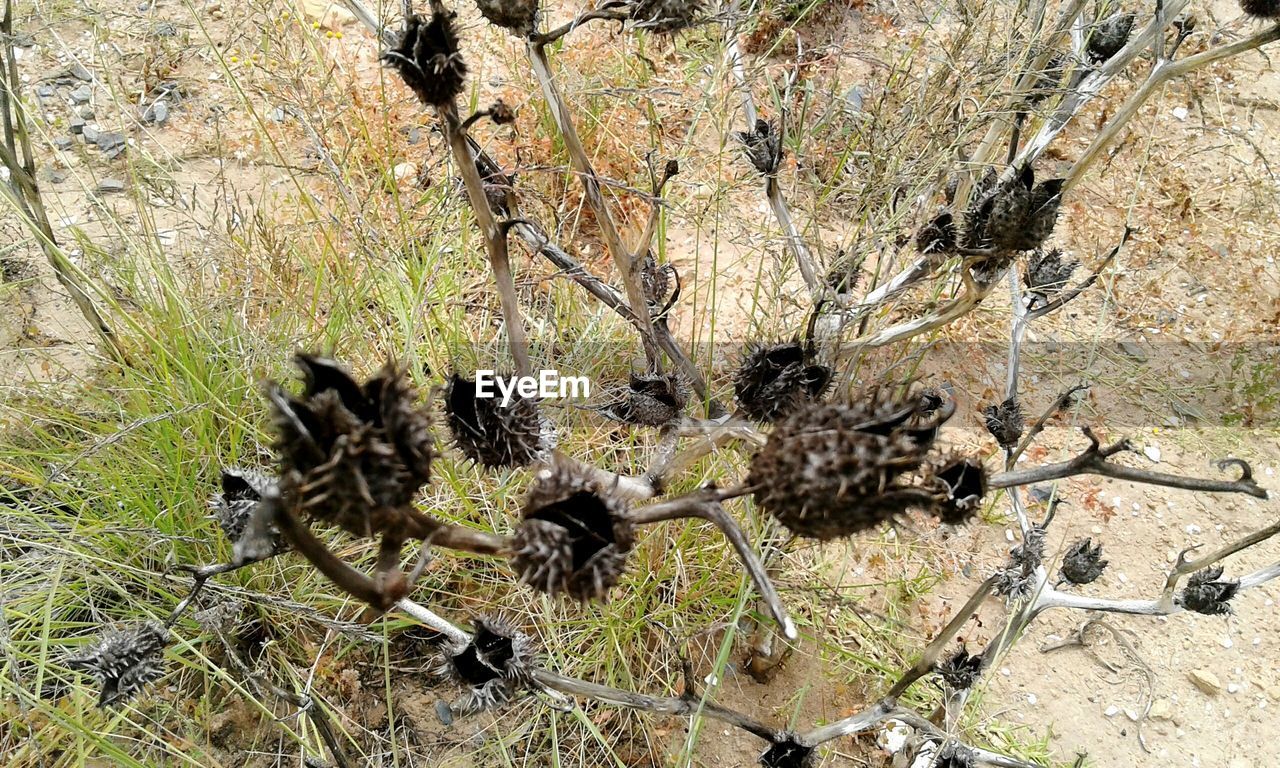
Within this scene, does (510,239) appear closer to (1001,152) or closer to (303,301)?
(303,301)

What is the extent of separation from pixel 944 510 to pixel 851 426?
0.23 m

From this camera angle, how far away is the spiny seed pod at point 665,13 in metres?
1.62

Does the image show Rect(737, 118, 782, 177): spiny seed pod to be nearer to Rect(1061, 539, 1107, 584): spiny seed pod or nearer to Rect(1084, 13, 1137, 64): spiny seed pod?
Rect(1084, 13, 1137, 64): spiny seed pod

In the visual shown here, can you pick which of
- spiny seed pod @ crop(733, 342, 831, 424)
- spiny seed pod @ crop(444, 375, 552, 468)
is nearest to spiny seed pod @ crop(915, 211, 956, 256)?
spiny seed pod @ crop(733, 342, 831, 424)

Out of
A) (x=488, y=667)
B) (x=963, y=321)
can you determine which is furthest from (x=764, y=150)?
(x=963, y=321)

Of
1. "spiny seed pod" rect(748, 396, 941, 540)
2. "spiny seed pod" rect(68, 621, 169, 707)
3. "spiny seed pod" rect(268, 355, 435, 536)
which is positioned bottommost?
"spiny seed pod" rect(68, 621, 169, 707)

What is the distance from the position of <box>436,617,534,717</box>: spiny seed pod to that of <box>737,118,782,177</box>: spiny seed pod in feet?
4.30

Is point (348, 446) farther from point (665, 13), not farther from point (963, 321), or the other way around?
point (963, 321)

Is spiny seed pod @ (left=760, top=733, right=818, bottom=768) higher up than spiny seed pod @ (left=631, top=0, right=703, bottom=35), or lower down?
lower down

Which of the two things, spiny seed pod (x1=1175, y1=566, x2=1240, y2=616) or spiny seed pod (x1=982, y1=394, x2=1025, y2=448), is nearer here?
spiny seed pod (x1=1175, y1=566, x2=1240, y2=616)

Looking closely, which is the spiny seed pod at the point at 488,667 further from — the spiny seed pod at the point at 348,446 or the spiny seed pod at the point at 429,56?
the spiny seed pod at the point at 429,56

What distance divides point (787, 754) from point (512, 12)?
5.09 ft

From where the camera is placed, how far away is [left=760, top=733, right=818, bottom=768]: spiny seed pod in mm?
1852

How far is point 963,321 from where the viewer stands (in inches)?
146
